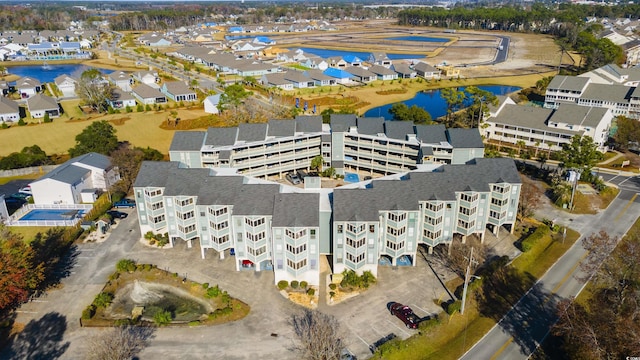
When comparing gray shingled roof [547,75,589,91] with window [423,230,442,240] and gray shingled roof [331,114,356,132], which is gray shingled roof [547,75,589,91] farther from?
window [423,230,442,240]

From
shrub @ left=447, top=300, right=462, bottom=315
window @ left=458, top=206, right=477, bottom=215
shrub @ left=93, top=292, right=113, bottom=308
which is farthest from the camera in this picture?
window @ left=458, top=206, right=477, bottom=215

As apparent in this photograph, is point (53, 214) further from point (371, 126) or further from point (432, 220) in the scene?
point (432, 220)

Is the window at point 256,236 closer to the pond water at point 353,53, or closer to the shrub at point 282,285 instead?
the shrub at point 282,285

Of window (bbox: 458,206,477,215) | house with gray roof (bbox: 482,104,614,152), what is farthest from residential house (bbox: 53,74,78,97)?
window (bbox: 458,206,477,215)

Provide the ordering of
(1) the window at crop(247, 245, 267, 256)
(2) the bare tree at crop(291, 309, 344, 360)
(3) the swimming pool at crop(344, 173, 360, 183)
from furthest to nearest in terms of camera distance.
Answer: (3) the swimming pool at crop(344, 173, 360, 183), (1) the window at crop(247, 245, 267, 256), (2) the bare tree at crop(291, 309, 344, 360)

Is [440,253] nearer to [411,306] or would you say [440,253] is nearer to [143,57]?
[411,306]

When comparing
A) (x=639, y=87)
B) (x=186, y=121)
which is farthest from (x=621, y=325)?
(x=186, y=121)

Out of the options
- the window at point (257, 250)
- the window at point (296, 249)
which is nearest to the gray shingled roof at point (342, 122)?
the window at point (257, 250)
